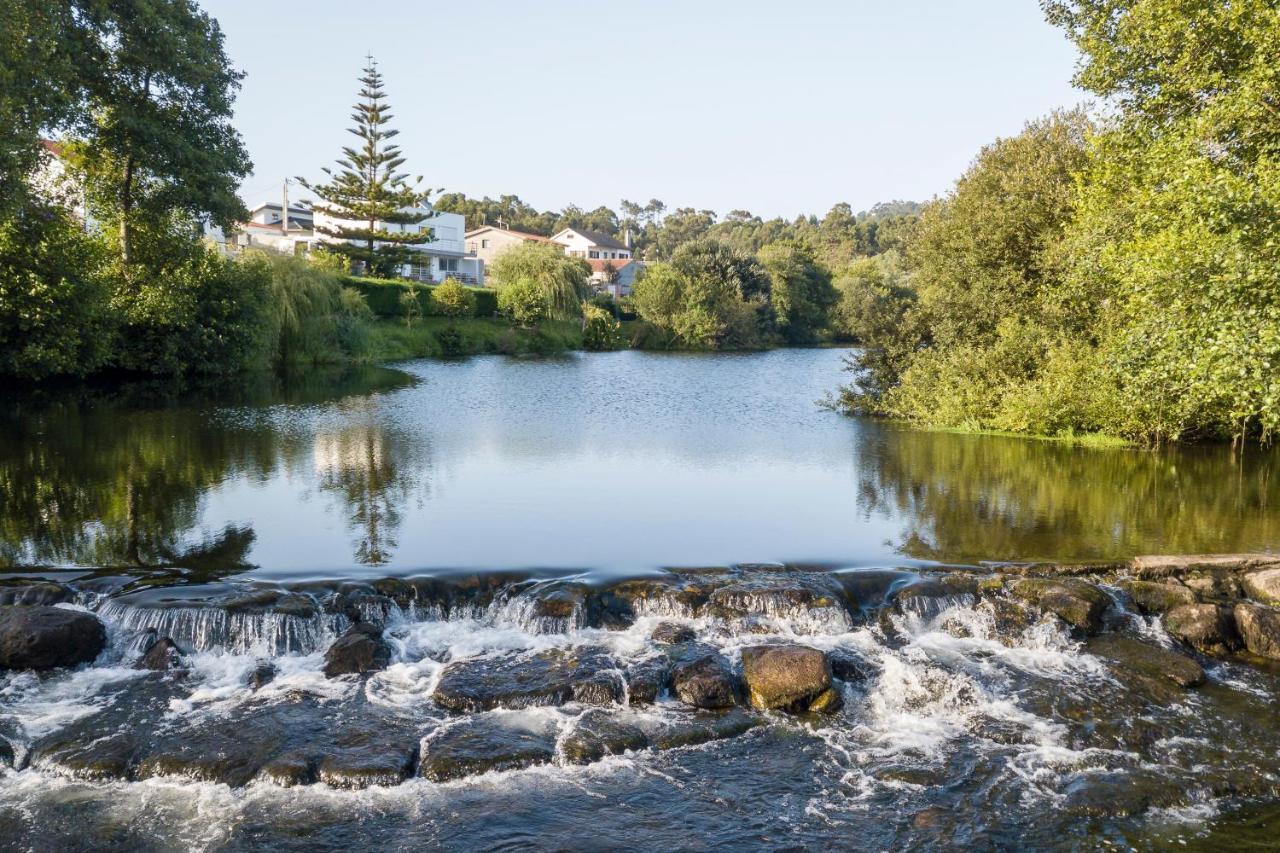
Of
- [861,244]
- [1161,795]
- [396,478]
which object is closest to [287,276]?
[396,478]

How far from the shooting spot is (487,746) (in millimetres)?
8883

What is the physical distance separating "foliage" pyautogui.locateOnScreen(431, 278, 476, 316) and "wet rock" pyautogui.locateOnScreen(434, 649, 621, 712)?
49.3 metres

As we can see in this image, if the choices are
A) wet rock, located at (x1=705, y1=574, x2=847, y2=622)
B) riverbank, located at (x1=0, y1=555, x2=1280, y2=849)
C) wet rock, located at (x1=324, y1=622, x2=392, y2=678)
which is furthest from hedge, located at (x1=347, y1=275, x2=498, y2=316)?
wet rock, located at (x1=705, y1=574, x2=847, y2=622)

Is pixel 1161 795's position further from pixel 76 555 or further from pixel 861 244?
pixel 861 244

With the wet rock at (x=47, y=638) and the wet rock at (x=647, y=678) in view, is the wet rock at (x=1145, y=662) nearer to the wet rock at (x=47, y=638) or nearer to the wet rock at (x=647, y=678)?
the wet rock at (x=647, y=678)

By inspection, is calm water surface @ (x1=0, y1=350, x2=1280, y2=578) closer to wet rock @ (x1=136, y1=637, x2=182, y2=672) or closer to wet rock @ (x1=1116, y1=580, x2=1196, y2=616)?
wet rock @ (x1=1116, y1=580, x2=1196, y2=616)

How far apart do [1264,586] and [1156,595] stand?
1.57m

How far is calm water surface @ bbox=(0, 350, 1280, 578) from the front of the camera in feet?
46.0

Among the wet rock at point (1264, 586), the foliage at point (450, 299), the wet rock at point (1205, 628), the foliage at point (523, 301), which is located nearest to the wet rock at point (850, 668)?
the wet rock at point (1205, 628)

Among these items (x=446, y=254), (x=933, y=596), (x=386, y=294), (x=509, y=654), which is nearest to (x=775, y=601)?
(x=933, y=596)

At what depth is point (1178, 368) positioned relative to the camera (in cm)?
1445

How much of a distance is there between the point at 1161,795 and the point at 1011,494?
11.0 m

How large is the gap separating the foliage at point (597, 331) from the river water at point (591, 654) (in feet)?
137

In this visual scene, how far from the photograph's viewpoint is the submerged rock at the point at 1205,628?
11.5 m
